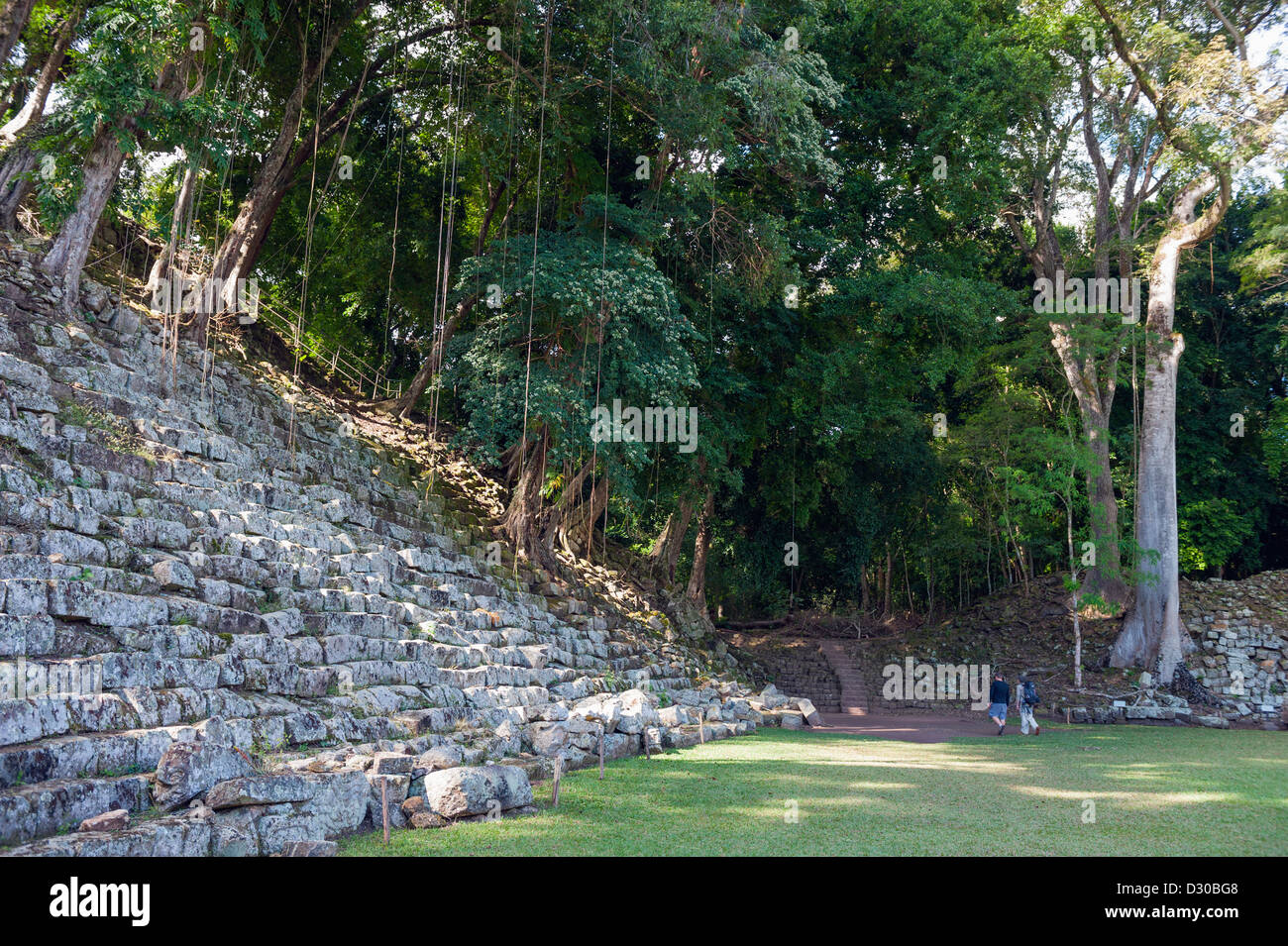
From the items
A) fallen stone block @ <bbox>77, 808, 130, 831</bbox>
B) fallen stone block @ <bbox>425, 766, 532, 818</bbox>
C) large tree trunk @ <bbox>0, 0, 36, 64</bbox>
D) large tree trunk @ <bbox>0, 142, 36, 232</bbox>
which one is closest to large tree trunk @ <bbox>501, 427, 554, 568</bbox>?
large tree trunk @ <bbox>0, 142, 36, 232</bbox>

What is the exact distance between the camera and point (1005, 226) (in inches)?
971

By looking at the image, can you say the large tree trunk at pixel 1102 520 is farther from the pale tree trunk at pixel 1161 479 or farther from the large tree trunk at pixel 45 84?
the large tree trunk at pixel 45 84

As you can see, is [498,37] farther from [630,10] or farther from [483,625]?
[483,625]

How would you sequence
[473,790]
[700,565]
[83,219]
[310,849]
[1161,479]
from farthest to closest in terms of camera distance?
[700,565]
[1161,479]
[83,219]
[473,790]
[310,849]

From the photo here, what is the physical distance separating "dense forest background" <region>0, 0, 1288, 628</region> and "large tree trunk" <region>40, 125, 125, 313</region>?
40mm

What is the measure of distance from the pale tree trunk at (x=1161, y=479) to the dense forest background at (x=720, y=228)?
85cm

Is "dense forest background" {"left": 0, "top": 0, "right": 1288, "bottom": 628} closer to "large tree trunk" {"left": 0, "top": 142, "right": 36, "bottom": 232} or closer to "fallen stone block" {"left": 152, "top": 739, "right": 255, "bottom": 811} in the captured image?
"large tree trunk" {"left": 0, "top": 142, "right": 36, "bottom": 232}

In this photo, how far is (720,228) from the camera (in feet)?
59.4

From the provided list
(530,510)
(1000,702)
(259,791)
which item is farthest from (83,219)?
(1000,702)

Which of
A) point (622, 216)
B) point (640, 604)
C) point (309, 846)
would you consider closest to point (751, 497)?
point (640, 604)

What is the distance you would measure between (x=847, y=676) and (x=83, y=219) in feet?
64.7

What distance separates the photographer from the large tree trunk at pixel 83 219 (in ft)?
35.2

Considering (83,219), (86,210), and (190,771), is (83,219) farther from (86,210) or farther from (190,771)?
(190,771)

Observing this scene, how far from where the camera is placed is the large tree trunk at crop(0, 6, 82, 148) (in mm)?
11164
